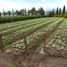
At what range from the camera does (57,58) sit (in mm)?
6688

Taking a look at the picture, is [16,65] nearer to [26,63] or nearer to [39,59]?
[26,63]

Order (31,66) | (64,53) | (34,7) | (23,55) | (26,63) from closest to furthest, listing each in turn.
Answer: (31,66)
(26,63)
(23,55)
(64,53)
(34,7)

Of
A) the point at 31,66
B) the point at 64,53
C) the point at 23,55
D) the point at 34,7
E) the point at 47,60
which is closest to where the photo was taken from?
the point at 31,66

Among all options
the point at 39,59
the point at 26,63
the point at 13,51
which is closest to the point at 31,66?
the point at 26,63

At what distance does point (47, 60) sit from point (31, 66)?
3.47 feet

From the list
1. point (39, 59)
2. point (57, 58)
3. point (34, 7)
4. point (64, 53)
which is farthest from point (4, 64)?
point (34, 7)

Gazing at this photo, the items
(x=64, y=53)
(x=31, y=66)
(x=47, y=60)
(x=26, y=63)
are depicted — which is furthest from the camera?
(x=64, y=53)

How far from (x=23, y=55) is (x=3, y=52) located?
1.23 metres

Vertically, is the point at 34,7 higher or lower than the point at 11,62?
higher

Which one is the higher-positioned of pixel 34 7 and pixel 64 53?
pixel 34 7

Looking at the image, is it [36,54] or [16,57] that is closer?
[16,57]

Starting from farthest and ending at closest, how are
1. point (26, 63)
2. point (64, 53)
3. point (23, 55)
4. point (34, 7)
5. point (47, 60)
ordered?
point (34, 7) < point (64, 53) < point (23, 55) < point (47, 60) < point (26, 63)

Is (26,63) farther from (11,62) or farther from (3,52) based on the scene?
(3,52)

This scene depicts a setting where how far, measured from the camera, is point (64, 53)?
24.7 ft
